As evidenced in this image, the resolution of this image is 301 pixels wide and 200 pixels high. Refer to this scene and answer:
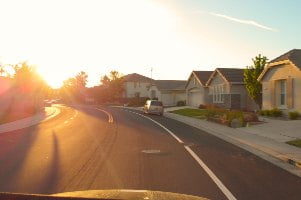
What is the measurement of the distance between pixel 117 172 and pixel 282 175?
406 centimetres

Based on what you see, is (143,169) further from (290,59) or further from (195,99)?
(195,99)

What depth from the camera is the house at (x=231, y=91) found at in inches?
2039

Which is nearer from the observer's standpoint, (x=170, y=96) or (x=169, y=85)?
(x=170, y=96)

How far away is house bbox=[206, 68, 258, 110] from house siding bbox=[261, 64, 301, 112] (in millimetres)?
12211

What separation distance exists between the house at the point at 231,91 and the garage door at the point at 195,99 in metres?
7.21

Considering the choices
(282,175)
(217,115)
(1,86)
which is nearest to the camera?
(282,175)

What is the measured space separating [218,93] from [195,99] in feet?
34.1

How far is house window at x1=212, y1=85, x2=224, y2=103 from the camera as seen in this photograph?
55.2 meters

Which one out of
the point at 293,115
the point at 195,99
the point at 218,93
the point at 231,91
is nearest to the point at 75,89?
the point at 195,99

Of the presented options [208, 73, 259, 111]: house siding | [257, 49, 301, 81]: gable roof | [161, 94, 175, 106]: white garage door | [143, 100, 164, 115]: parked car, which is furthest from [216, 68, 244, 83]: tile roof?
[161, 94, 175, 106]: white garage door

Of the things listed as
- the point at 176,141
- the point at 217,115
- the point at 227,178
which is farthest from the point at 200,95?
the point at 227,178

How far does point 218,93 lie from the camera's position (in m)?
56.4

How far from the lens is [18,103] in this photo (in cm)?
5794

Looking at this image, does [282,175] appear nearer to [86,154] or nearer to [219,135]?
[86,154]
